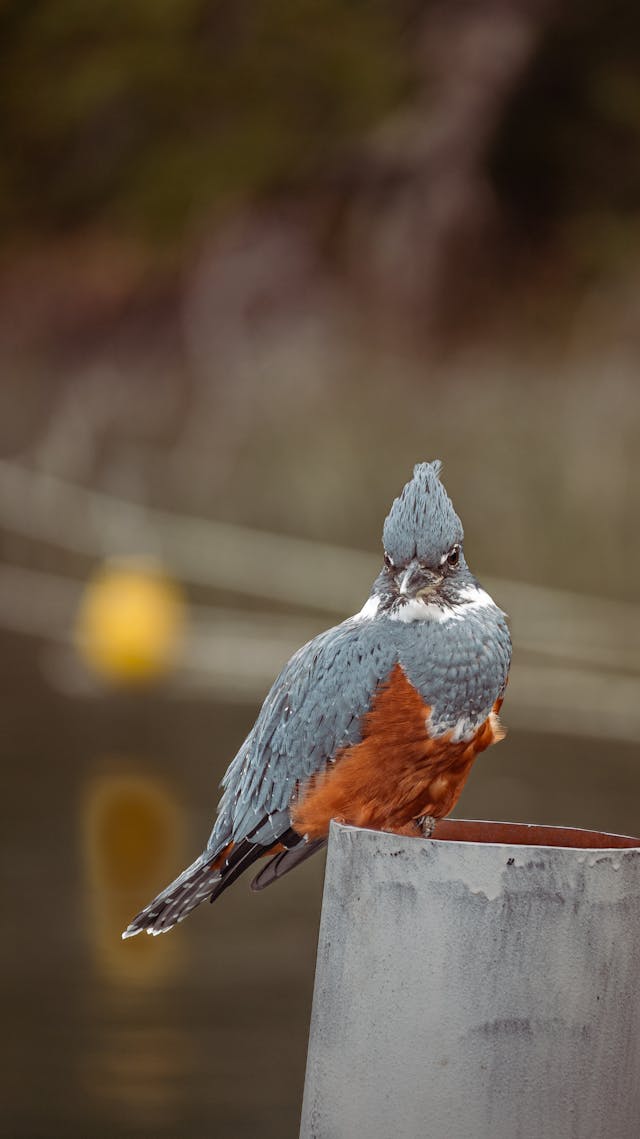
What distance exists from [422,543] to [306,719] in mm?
253

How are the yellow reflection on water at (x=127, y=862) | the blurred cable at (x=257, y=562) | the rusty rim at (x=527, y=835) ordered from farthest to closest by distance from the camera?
the blurred cable at (x=257, y=562) < the yellow reflection on water at (x=127, y=862) < the rusty rim at (x=527, y=835)

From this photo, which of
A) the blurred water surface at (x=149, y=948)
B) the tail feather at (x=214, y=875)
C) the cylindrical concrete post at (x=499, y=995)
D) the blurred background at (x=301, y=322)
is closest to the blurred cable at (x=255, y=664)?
the blurred background at (x=301, y=322)

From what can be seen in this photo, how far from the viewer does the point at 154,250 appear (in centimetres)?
1227

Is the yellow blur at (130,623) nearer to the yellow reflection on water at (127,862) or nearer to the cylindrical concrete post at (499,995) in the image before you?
the yellow reflection on water at (127,862)

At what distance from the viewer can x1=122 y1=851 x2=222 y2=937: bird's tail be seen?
188cm

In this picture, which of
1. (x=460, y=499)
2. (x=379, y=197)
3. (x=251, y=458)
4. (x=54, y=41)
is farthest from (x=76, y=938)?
(x=54, y=41)

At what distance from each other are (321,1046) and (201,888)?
387mm

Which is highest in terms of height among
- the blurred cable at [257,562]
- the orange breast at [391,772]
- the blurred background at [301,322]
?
the blurred background at [301,322]

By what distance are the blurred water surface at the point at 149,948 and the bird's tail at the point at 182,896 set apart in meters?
1.02

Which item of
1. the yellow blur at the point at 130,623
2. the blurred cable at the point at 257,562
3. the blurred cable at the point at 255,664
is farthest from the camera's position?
the blurred cable at the point at 257,562

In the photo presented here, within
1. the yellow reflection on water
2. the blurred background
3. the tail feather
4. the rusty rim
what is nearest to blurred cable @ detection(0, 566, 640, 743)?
the blurred background

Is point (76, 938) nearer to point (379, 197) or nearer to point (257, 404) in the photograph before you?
point (257, 404)

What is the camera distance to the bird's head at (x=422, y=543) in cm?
173

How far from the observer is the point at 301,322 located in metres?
11.8
